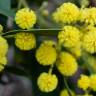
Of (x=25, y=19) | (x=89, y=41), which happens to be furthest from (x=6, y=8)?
(x=89, y=41)

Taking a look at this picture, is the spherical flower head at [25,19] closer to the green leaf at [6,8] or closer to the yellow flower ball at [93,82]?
the green leaf at [6,8]

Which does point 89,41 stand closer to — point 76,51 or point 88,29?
point 88,29

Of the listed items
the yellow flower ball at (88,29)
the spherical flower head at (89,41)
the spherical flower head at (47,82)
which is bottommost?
the spherical flower head at (47,82)

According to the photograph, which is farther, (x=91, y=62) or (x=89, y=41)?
(x=91, y=62)

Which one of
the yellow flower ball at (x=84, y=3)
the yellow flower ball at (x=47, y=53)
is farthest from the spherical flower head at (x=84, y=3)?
the yellow flower ball at (x=47, y=53)

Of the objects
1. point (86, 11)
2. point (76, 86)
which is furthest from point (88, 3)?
point (76, 86)

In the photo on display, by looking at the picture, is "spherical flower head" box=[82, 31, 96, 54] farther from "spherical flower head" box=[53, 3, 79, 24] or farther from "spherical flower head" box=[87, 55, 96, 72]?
"spherical flower head" box=[87, 55, 96, 72]

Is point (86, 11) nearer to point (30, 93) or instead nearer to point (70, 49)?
point (70, 49)
